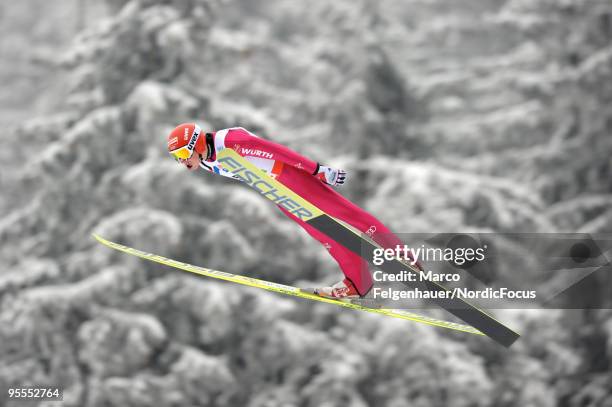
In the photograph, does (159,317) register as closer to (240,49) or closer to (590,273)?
(240,49)

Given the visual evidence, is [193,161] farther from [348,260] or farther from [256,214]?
[256,214]

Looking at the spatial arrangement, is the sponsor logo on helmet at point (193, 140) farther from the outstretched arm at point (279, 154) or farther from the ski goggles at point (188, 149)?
the outstretched arm at point (279, 154)

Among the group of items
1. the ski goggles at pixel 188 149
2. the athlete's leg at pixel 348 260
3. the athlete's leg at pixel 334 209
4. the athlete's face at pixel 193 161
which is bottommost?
the athlete's leg at pixel 348 260

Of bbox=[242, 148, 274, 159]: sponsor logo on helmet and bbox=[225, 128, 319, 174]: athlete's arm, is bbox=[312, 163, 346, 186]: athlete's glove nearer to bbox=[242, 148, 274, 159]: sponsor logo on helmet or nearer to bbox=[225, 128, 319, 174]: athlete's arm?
bbox=[225, 128, 319, 174]: athlete's arm

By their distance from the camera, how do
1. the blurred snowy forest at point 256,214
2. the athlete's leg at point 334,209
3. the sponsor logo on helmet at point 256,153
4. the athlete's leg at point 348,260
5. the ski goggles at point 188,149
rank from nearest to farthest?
the ski goggles at point 188,149, the sponsor logo on helmet at point 256,153, the athlete's leg at point 334,209, the athlete's leg at point 348,260, the blurred snowy forest at point 256,214

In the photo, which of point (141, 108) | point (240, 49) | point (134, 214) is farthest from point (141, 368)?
point (240, 49)

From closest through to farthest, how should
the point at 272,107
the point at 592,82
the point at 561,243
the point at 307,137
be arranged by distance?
1. the point at 561,243
2. the point at 592,82
3. the point at 307,137
4. the point at 272,107

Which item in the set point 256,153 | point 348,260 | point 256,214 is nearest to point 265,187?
point 256,153

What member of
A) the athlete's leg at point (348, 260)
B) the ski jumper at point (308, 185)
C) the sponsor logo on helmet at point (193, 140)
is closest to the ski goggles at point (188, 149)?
the sponsor logo on helmet at point (193, 140)
